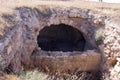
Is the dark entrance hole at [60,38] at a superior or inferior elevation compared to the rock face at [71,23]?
inferior

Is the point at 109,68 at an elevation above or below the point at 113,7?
below

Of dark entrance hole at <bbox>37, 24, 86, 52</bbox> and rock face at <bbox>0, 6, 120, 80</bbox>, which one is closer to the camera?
rock face at <bbox>0, 6, 120, 80</bbox>

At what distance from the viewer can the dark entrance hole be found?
15.4 m

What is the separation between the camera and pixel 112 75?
35.0 feet

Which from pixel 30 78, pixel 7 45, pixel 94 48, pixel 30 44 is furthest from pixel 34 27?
pixel 30 78

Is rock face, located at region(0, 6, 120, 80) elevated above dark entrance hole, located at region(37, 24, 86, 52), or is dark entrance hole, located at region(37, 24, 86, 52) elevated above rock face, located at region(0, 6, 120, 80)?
rock face, located at region(0, 6, 120, 80)

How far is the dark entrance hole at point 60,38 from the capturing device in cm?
1543

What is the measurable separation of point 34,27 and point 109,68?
3793 millimetres

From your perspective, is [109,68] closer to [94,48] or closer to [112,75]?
[112,75]

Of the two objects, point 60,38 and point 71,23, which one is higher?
point 71,23

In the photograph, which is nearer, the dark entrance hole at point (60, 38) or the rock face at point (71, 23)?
the rock face at point (71, 23)

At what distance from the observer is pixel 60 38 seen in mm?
16781

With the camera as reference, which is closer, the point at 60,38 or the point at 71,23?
the point at 71,23

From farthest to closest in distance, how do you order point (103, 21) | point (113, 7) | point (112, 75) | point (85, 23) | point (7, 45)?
point (113, 7) < point (85, 23) < point (103, 21) < point (112, 75) < point (7, 45)
